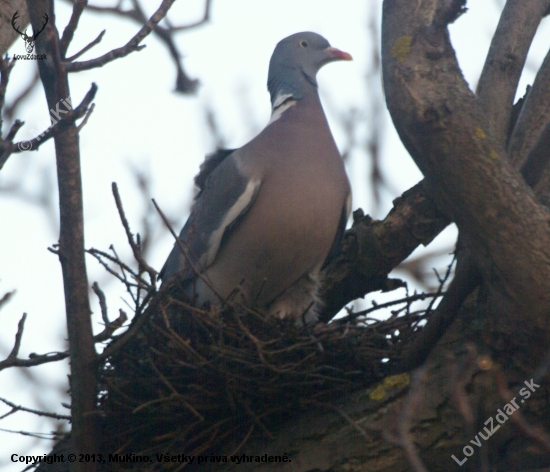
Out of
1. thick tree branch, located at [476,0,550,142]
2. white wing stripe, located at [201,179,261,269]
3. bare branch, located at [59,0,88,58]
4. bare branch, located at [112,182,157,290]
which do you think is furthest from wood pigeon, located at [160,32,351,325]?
bare branch, located at [59,0,88,58]

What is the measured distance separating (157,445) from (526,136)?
1.90m

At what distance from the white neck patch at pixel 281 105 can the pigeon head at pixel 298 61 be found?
0.02 metres

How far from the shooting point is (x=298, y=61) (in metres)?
4.41

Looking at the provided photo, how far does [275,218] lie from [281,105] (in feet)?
2.93

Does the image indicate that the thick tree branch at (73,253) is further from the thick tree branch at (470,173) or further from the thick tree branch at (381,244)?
the thick tree branch at (381,244)

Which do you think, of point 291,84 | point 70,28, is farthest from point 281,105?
point 70,28

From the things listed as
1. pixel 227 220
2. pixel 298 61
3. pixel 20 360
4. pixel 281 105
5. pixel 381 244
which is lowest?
pixel 20 360

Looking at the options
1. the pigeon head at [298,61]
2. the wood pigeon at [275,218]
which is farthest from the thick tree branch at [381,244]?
the pigeon head at [298,61]

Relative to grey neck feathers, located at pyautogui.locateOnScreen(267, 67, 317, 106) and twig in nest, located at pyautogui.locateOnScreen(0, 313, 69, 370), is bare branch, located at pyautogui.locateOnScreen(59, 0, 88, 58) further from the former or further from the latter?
grey neck feathers, located at pyautogui.locateOnScreen(267, 67, 317, 106)

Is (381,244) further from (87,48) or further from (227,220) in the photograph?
(87,48)

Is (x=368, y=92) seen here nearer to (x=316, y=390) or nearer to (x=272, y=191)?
(x=272, y=191)

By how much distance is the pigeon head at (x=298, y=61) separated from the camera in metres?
4.25

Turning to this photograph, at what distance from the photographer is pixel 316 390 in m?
2.77

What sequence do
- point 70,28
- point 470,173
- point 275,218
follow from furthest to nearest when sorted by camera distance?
point 275,218
point 70,28
point 470,173
